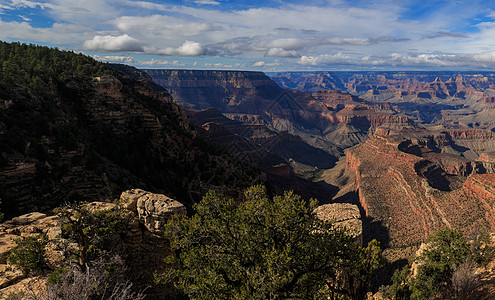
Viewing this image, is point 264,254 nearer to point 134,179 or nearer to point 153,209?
point 153,209

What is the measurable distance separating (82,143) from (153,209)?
22.6m

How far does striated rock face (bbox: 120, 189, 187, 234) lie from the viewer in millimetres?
19688

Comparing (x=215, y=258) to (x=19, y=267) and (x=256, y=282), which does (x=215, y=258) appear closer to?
(x=256, y=282)

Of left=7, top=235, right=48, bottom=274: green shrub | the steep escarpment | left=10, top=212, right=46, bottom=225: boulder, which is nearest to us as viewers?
left=7, top=235, right=48, bottom=274: green shrub

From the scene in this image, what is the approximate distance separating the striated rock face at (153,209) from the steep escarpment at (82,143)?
39.0 feet

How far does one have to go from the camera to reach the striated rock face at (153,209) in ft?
64.6

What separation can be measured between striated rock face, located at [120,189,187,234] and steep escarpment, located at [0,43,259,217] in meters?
11.9

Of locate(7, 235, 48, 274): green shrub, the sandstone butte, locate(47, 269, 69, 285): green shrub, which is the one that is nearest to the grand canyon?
the sandstone butte

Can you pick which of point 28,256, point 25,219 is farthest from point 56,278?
point 25,219

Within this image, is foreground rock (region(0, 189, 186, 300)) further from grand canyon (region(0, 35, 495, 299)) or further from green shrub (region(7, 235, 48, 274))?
green shrub (region(7, 235, 48, 274))

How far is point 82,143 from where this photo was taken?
35375 millimetres

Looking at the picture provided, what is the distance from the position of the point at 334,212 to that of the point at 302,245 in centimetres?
1607

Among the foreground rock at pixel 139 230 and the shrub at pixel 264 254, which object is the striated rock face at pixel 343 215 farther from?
the foreground rock at pixel 139 230

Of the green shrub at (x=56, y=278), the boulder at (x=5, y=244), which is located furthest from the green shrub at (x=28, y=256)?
the green shrub at (x=56, y=278)
